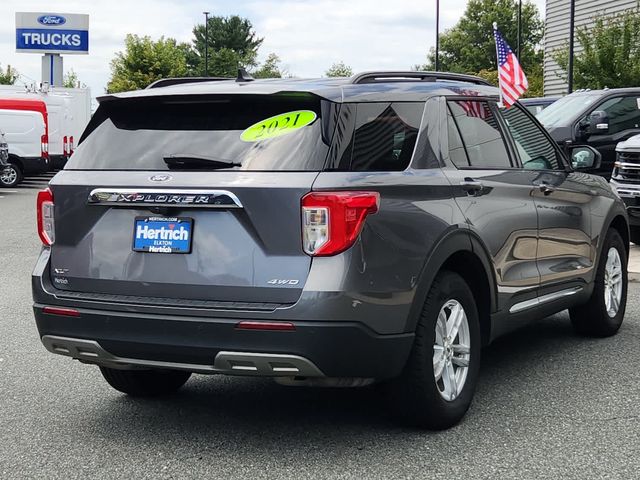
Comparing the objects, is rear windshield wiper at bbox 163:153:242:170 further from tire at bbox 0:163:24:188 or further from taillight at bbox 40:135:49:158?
tire at bbox 0:163:24:188

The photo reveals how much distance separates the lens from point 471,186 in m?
5.06

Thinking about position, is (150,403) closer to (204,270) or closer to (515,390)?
(204,270)

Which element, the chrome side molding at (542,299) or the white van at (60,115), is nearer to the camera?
the chrome side molding at (542,299)

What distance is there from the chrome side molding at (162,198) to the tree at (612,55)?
27.3 meters

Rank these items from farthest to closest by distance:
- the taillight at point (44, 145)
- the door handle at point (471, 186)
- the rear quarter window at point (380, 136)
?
the taillight at point (44, 145) < the door handle at point (471, 186) < the rear quarter window at point (380, 136)

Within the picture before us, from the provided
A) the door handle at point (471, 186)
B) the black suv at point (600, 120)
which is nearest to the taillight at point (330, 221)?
the door handle at point (471, 186)

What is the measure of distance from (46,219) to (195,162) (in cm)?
88

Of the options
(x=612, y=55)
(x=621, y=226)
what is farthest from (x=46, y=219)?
(x=612, y=55)

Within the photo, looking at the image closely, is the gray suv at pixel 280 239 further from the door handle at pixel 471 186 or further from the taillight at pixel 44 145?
the taillight at pixel 44 145

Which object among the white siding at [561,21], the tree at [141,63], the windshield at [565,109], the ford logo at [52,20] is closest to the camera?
the windshield at [565,109]

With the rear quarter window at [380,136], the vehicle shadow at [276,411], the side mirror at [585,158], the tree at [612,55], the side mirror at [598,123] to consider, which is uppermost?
the tree at [612,55]

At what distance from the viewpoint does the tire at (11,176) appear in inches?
1110

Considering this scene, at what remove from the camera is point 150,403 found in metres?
5.49

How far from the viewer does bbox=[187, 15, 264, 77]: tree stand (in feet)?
308
